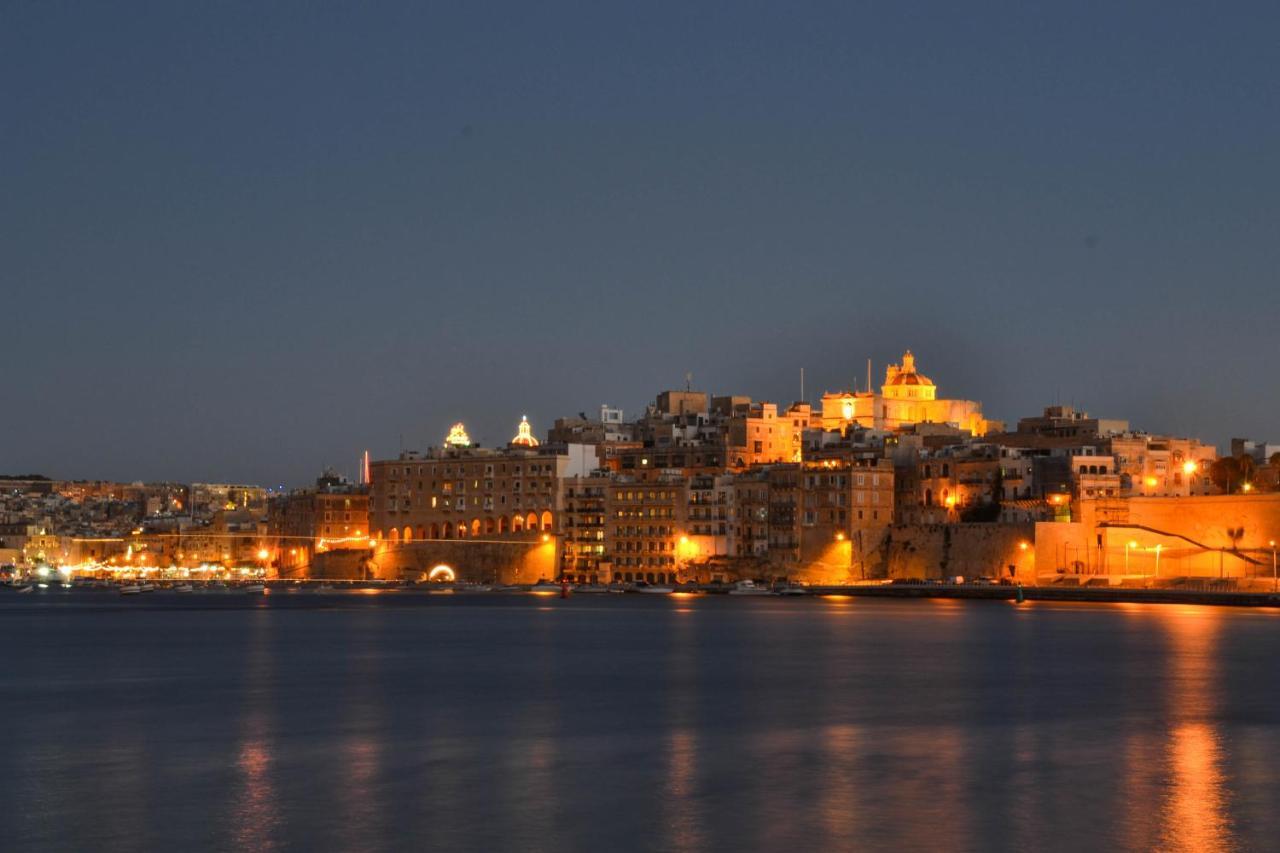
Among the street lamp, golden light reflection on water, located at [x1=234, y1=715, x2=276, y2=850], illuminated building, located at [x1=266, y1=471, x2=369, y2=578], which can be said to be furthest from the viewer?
illuminated building, located at [x1=266, y1=471, x2=369, y2=578]

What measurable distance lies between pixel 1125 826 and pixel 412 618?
136ft

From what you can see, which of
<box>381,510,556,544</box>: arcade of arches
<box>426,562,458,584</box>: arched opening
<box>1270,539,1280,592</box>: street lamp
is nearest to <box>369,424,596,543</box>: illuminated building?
<box>381,510,556,544</box>: arcade of arches

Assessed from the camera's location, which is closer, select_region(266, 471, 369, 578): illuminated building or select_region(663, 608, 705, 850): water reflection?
select_region(663, 608, 705, 850): water reflection

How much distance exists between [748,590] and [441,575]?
18877 mm

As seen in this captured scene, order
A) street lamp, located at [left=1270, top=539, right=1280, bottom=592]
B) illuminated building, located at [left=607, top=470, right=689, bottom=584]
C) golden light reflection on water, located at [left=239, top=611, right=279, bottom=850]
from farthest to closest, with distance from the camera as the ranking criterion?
illuminated building, located at [left=607, top=470, right=689, bottom=584] < street lamp, located at [left=1270, top=539, right=1280, bottom=592] < golden light reflection on water, located at [left=239, top=611, right=279, bottom=850]

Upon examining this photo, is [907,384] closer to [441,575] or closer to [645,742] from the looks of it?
[441,575]

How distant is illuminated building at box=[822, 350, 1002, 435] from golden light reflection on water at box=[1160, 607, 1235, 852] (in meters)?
53.2

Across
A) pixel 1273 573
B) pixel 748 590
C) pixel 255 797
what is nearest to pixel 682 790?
pixel 255 797

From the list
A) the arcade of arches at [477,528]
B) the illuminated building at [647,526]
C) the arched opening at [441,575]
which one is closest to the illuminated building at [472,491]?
the arcade of arches at [477,528]

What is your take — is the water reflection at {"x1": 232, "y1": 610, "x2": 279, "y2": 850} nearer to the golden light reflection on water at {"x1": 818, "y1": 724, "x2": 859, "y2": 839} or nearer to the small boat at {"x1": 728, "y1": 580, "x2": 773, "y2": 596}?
the golden light reflection on water at {"x1": 818, "y1": 724, "x2": 859, "y2": 839}

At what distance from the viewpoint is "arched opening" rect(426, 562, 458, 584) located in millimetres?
90312

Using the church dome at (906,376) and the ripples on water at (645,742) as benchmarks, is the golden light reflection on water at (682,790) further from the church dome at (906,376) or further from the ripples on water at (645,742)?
the church dome at (906,376)

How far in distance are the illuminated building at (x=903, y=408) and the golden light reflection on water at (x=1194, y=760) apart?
5321 cm

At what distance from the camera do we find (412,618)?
5706 centimetres
